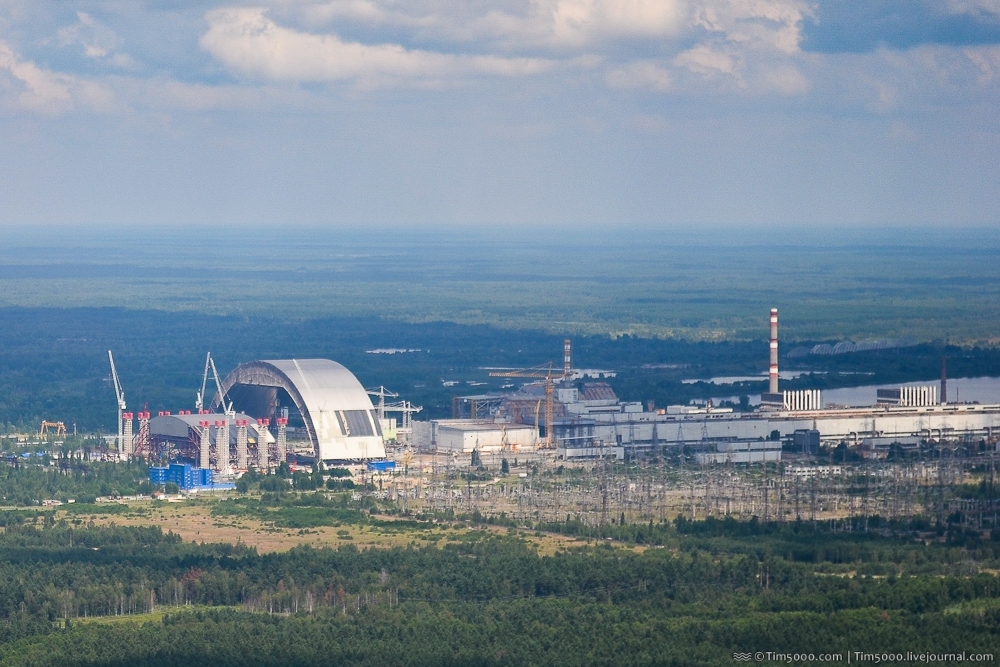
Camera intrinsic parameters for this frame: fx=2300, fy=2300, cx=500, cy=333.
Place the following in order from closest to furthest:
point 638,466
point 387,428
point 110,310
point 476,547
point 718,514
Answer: point 476,547, point 718,514, point 638,466, point 387,428, point 110,310

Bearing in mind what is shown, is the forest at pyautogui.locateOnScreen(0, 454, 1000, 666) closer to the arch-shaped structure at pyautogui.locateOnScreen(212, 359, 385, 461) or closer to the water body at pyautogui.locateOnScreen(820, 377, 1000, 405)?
the arch-shaped structure at pyautogui.locateOnScreen(212, 359, 385, 461)

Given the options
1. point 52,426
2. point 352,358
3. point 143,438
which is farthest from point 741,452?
point 352,358

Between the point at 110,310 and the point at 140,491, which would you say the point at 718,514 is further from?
the point at 110,310

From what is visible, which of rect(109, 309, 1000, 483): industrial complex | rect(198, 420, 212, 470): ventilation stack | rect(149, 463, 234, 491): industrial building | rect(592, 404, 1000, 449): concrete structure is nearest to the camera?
rect(149, 463, 234, 491): industrial building

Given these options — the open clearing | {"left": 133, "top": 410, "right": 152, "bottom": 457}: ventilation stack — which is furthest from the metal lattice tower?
the open clearing

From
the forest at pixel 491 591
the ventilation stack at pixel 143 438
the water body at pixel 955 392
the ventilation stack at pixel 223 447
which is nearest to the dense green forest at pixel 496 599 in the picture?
the forest at pixel 491 591

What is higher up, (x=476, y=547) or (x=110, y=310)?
(x=110, y=310)

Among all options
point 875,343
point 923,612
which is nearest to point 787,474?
point 923,612

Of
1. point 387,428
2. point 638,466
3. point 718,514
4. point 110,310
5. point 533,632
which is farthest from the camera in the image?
point 110,310
